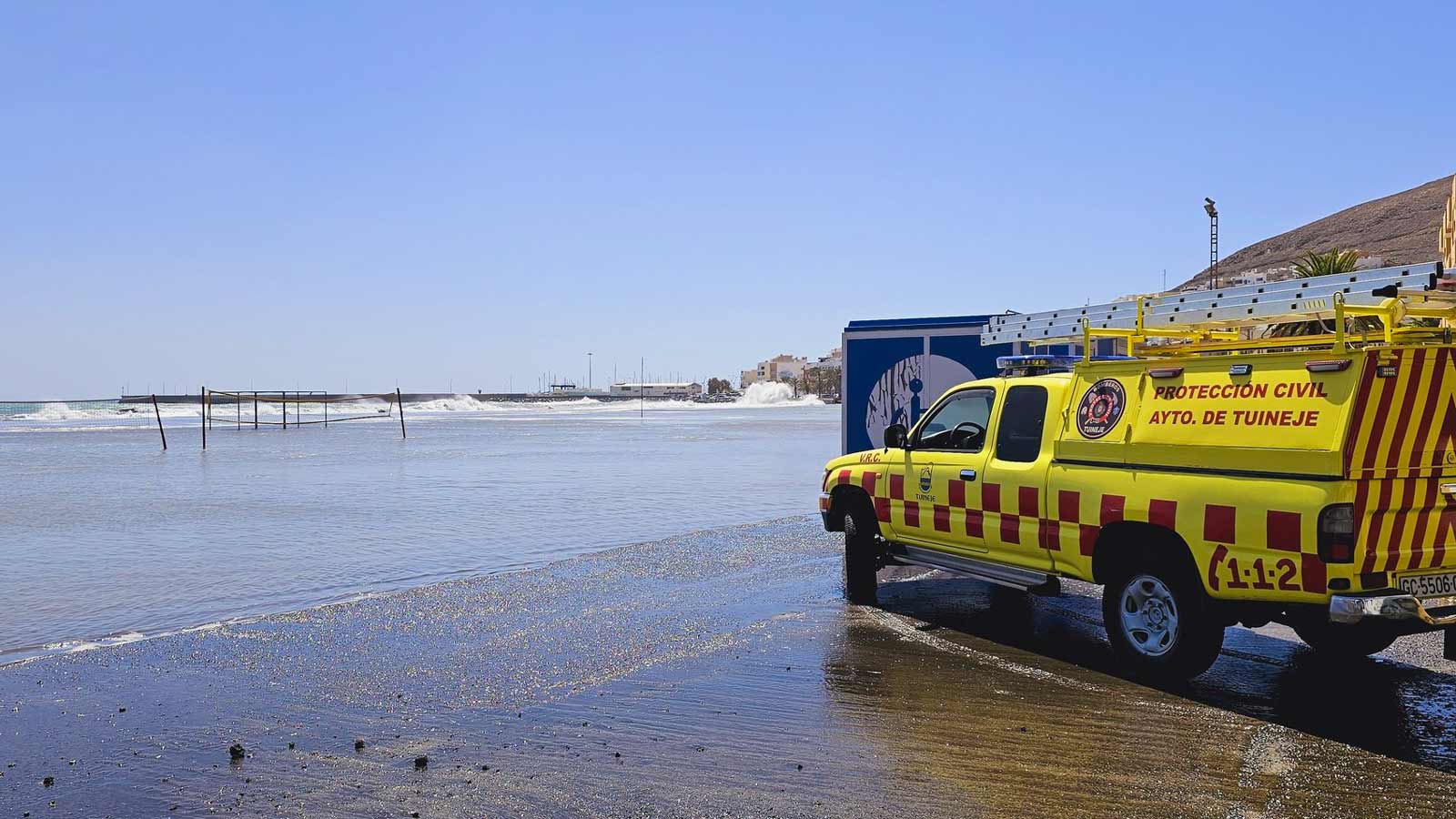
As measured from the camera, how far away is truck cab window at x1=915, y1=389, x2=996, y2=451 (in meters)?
8.55

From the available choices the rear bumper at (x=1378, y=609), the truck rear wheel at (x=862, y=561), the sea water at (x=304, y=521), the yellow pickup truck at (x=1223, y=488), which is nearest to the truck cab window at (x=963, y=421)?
the yellow pickup truck at (x=1223, y=488)

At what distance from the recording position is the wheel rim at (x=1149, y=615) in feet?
22.2

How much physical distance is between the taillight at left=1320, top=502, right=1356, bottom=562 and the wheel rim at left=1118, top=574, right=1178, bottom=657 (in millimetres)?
1110

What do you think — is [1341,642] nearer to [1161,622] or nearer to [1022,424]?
[1161,622]

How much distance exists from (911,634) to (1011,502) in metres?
1.36

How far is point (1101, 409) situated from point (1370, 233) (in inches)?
4826

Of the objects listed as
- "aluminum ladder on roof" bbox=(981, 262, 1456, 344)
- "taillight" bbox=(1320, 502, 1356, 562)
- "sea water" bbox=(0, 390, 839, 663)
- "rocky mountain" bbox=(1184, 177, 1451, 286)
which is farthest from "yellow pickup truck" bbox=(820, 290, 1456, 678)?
"rocky mountain" bbox=(1184, 177, 1451, 286)

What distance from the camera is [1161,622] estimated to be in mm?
6867

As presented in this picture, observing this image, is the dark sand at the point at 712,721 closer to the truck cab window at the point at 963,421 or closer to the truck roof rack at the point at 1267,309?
the truck cab window at the point at 963,421

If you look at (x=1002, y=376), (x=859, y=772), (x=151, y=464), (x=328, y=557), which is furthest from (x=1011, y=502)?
(x=151, y=464)

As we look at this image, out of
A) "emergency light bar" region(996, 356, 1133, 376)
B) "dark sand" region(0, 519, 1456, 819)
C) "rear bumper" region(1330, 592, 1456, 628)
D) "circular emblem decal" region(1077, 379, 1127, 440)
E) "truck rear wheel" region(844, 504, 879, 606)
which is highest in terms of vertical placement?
"emergency light bar" region(996, 356, 1133, 376)

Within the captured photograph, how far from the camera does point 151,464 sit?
35156 millimetres

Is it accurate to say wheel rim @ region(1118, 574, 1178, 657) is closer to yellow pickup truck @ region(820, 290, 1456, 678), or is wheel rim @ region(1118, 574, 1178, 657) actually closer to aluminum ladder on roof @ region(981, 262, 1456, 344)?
yellow pickup truck @ region(820, 290, 1456, 678)

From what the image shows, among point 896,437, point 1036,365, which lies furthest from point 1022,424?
point 896,437
